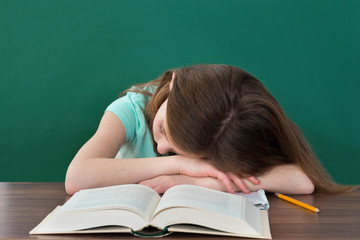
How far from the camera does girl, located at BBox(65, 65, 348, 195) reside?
3.55ft

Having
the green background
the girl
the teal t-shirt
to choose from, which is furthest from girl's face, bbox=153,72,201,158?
the green background

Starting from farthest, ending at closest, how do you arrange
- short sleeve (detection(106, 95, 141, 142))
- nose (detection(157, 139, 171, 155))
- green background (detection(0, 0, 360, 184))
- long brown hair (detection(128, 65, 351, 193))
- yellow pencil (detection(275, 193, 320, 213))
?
green background (detection(0, 0, 360, 184)) → short sleeve (detection(106, 95, 141, 142)) → nose (detection(157, 139, 171, 155)) → long brown hair (detection(128, 65, 351, 193)) → yellow pencil (detection(275, 193, 320, 213))

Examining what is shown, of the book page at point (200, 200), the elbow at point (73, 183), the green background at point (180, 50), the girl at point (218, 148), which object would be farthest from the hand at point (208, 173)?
the green background at point (180, 50)

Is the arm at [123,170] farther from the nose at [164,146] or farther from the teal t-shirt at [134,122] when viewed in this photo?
the teal t-shirt at [134,122]

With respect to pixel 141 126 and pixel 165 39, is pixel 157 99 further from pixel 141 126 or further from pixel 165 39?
pixel 165 39

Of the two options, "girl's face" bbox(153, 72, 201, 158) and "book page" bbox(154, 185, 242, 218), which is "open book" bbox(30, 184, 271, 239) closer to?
"book page" bbox(154, 185, 242, 218)

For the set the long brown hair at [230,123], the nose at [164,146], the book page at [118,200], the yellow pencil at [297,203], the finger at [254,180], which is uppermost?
the long brown hair at [230,123]

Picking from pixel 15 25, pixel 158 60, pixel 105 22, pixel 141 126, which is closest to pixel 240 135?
pixel 141 126

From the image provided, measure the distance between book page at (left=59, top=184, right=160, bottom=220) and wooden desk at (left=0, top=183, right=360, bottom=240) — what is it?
0.06 m

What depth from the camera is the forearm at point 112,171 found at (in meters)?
1.13

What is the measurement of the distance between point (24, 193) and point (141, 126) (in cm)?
51

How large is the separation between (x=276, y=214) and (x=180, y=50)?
1328mm

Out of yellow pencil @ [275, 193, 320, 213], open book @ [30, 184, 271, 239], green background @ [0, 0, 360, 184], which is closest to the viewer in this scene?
open book @ [30, 184, 271, 239]

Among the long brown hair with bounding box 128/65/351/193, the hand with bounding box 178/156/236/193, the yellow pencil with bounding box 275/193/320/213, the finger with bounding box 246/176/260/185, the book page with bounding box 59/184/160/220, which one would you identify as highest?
the long brown hair with bounding box 128/65/351/193
